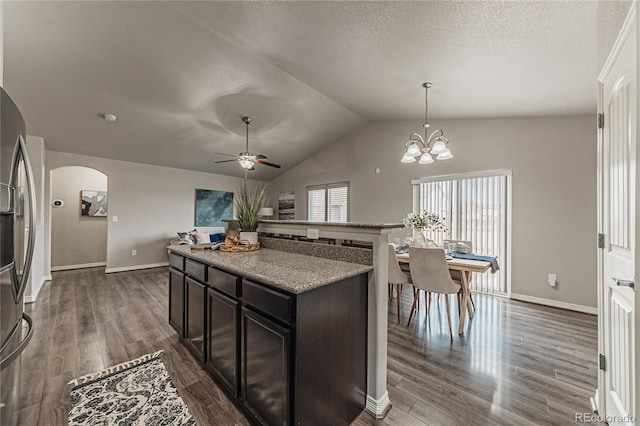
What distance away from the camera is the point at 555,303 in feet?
11.0

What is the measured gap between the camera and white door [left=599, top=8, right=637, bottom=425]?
3.89 feet

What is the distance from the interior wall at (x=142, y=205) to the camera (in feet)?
17.0

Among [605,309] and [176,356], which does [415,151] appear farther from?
[176,356]

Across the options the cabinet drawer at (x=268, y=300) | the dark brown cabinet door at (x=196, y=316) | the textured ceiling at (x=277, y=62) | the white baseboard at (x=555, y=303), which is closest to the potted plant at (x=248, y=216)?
the dark brown cabinet door at (x=196, y=316)

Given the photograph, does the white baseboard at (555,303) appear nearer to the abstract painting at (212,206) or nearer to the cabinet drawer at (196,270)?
the cabinet drawer at (196,270)

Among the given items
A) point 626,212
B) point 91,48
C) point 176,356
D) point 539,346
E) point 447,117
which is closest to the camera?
point 626,212

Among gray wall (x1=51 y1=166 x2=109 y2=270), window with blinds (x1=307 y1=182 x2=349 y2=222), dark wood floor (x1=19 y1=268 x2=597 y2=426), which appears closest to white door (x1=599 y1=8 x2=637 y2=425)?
dark wood floor (x1=19 y1=268 x2=597 y2=426)

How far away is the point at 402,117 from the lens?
4609mm

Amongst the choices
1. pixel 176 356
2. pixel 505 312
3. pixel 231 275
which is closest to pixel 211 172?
pixel 176 356

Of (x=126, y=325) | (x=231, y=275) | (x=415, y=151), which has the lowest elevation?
(x=126, y=325)

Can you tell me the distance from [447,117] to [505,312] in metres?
3.01

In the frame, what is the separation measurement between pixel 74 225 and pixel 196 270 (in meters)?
5.87

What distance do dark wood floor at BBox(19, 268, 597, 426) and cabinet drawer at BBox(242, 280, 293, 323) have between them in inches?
30.9

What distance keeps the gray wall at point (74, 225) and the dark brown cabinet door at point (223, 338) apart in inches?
235
